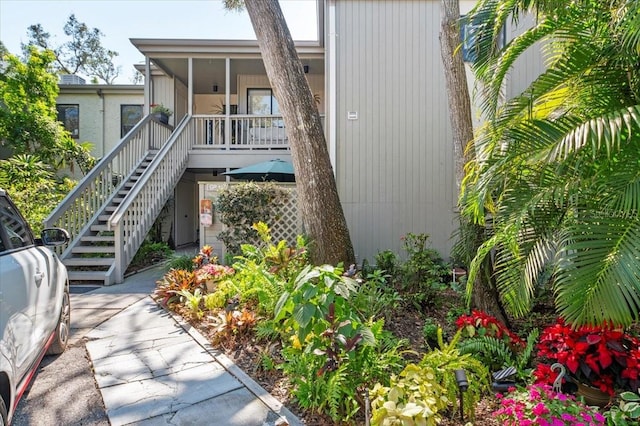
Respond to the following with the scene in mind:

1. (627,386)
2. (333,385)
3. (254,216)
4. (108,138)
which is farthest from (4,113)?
(627,386)

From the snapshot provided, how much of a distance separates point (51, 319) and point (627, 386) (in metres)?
4.14

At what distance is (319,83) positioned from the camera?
1121 cm

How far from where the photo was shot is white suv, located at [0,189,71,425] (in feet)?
6.59

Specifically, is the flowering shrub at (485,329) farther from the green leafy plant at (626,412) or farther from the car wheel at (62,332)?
the car wheel at (62,332)

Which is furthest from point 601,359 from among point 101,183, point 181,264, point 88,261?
point 101,183

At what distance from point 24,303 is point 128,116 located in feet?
40.9

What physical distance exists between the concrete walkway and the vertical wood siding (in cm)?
418

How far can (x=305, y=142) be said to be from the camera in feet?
16.1

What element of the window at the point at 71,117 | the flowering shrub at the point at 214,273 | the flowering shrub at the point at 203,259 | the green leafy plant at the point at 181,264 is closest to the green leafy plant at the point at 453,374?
the flowering shrub at the point at 214,273

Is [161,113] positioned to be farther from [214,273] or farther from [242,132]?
[214,273]

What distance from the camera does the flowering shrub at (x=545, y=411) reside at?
1780mm

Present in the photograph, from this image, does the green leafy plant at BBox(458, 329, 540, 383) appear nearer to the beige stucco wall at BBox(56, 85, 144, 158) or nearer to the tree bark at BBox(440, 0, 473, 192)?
the tree bark at BBox(440, 0, 473, 192)

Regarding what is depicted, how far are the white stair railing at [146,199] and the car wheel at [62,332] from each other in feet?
9.43

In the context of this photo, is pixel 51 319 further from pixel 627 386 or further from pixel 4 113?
pixel 4 113
